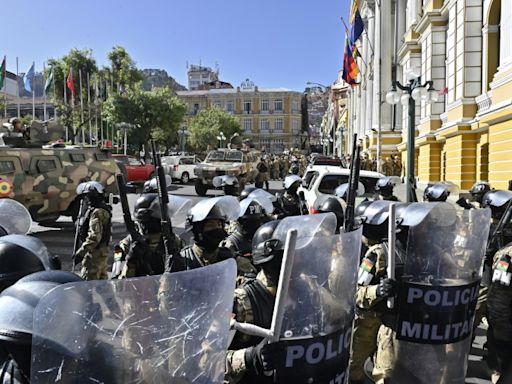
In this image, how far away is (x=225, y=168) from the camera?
21438mm

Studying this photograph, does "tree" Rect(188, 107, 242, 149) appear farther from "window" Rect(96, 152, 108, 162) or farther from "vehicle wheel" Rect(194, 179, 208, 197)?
"window" Rect(96, 152, 108, 162)

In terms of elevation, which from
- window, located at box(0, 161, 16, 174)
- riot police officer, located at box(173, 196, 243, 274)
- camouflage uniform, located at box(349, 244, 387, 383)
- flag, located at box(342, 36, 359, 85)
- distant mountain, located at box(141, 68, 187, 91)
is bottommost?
camouflage uniform, located at box(349, 244, 387, 383)

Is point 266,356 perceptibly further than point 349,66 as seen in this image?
No

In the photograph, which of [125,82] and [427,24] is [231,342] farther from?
[125,82]

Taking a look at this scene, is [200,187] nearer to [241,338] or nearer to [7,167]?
[7,167]

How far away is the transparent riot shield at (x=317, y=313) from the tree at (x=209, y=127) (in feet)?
202

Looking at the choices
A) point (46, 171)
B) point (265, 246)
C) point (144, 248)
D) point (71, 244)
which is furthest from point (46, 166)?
point (265, 246)

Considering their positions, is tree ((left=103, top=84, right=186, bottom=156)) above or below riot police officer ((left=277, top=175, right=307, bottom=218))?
above

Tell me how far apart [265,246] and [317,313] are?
41cm

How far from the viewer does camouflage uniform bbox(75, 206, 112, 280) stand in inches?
228

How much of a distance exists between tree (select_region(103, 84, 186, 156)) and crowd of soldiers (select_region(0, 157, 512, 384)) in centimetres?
3900

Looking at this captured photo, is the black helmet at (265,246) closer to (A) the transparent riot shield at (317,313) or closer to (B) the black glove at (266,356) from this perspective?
(A) the transparent riot shield at (317,313)

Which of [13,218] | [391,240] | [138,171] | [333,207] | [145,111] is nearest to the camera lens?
[391,240]

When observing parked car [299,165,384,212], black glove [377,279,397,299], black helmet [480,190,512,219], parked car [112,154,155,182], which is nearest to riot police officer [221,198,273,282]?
black glove [377,279,397,299]
